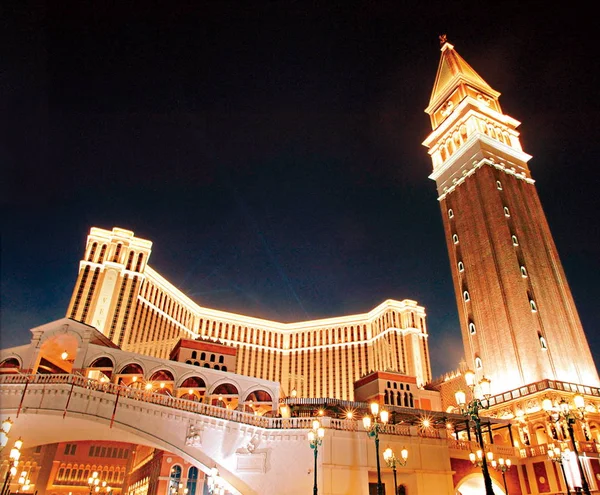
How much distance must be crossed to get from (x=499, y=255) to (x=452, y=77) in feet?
104

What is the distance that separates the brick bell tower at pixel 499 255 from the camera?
4378 cm

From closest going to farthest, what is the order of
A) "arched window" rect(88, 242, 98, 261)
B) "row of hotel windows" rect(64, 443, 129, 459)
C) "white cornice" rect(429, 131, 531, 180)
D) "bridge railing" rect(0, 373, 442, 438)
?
"bridge railing" rect(0, 373, 442, 438), "row of hotel windows" rect(64, 443, 129, 459), "white cornice" rect(429, 131, 531, 180), "arched window" rect(88, 242, 98, 261)

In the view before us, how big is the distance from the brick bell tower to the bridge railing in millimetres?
24022

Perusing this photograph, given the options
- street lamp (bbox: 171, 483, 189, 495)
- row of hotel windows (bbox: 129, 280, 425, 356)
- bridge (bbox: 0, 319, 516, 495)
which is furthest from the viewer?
row of hotel windows (bbox: 129, 280, 425, 356)

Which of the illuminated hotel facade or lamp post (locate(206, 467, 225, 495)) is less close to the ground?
the illuminated hotel facade

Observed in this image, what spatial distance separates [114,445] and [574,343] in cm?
4931

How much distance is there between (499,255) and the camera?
A: 4909 centimetres

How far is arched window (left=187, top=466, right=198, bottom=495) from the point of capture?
1223 inches

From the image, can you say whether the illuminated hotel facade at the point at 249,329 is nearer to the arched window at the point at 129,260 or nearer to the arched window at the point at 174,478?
the arched window at the point at 129,260

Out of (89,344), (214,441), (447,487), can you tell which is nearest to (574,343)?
(447,487)

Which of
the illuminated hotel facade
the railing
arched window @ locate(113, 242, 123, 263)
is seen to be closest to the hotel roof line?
the illuminated hotel facade

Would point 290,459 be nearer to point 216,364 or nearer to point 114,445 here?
point 216,364

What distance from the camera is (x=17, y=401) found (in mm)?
22047

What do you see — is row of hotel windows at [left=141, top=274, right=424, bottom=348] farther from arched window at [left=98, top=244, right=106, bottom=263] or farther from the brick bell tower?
the brick bell tower
